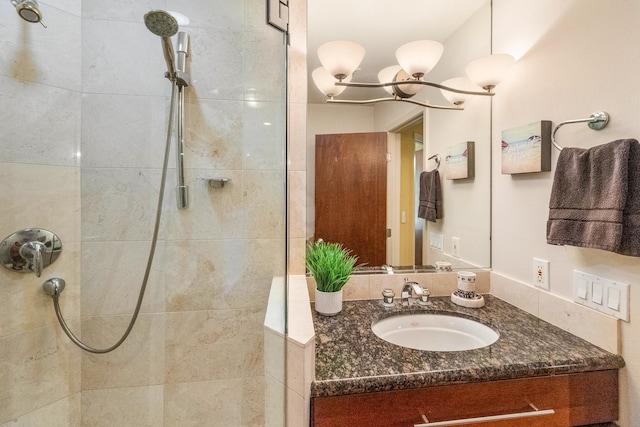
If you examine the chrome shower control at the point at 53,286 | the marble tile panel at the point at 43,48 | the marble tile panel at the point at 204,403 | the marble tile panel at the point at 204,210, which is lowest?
the marble tile panel at the point at 204,403

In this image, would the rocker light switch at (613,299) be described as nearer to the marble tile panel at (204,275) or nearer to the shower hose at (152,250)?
the marble tile panel at (204,275)

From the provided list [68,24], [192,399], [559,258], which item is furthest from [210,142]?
[559,258]

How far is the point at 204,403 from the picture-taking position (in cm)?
119

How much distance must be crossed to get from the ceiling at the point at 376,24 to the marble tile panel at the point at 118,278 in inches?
38.8

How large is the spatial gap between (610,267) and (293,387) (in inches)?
39.5

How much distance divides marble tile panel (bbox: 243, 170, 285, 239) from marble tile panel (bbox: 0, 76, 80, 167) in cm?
65

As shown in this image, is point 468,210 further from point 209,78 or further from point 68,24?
point 68,24

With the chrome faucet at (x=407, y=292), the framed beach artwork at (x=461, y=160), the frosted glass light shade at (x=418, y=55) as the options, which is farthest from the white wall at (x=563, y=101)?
the chrome faucet at (x=407, y=292)

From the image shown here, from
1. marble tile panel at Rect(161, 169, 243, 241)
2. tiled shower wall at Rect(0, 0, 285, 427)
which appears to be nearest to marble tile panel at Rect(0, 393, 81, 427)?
tiled shower wall at Rect(0, 0, 285, 427)

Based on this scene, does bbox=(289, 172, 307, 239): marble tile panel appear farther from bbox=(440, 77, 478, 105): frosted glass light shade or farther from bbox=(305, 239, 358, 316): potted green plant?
bbox=(440, 77, 478, 105): frosted glass light shade

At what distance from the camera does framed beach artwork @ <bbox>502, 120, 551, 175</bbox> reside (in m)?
1.10

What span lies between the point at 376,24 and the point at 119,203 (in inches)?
54.0

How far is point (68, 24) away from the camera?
1052mm

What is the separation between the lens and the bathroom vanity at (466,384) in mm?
742
